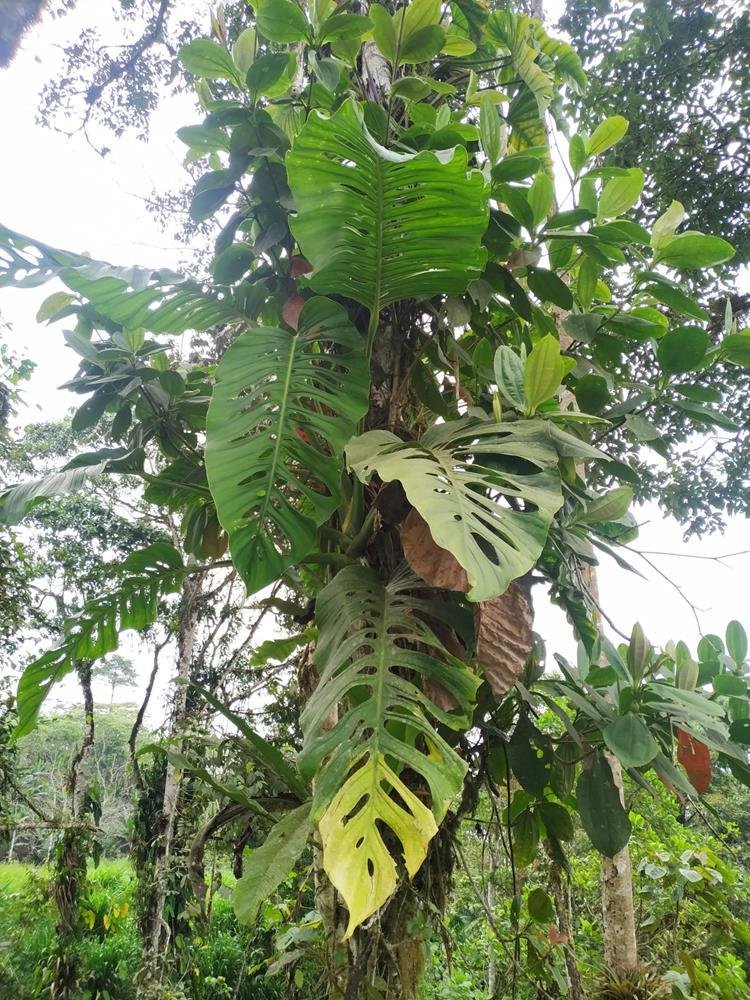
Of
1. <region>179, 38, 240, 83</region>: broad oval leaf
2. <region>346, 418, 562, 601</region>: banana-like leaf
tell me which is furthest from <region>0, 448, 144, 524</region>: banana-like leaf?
<region>179, 38, 240, 83</region>: broad oval leaf

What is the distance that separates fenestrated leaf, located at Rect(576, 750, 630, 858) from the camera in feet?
2.58

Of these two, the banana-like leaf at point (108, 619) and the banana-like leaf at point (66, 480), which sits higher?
the banana-like leaf at point (66, 480)

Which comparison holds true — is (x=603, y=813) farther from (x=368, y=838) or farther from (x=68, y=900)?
(x=68, y=900)

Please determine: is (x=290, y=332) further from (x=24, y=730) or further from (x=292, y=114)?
(x=24, y=730)

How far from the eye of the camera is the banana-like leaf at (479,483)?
51 cm

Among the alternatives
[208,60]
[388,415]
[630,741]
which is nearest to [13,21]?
[208,60]

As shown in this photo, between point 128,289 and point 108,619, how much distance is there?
0.52m

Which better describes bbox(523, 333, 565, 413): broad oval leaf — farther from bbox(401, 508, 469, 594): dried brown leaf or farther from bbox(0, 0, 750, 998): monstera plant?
bbox(401, 508, 469, 594): dried brown leaf

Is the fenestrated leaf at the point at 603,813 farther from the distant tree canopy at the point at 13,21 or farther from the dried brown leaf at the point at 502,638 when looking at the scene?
the distant tree canopy at the point at 13,21

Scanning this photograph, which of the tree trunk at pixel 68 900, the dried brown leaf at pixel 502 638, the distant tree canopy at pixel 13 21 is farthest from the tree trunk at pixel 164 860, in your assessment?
the distant tree canopy at pixel 13 21

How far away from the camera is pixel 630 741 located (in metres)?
0.73

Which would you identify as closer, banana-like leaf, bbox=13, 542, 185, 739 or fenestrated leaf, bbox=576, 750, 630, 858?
fenestrated leaf, bbox=576, 750, 630, 858

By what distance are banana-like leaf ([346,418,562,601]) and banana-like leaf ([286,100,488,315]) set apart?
0.57ft

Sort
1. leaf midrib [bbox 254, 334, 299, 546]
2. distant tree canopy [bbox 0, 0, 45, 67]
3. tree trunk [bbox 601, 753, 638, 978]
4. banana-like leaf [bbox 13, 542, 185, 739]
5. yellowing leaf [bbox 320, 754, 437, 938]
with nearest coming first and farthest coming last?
yellowing leaf [bbox 320, 754, 437, 938], leaf midrib [bbox 254, 334, 299, 546], banana-like leaf [bbox 13, 542, 185, 739], tree trunk [bbox 601, 753, 638, 978], distant tree canopy [bbox 0, 0, 45, 67]
